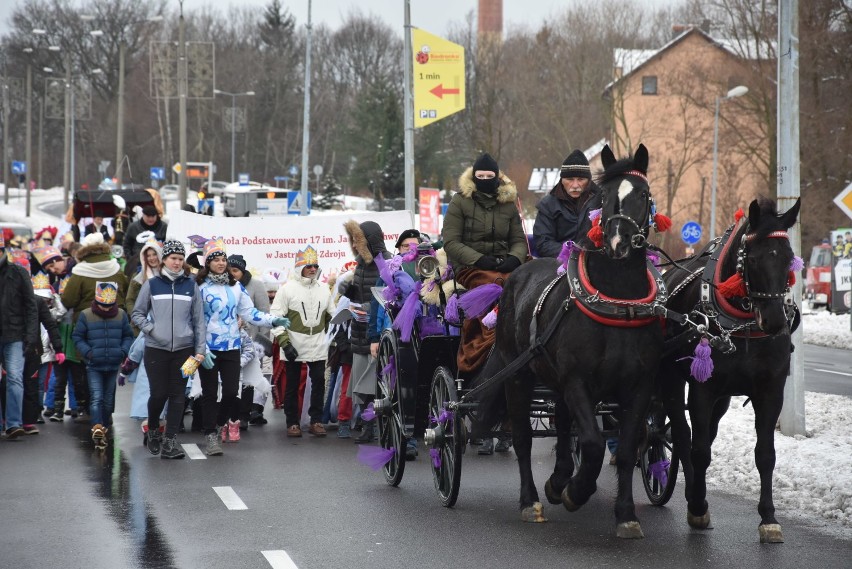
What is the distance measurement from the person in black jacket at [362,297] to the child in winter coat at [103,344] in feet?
8.00

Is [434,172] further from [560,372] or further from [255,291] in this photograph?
[560,372]

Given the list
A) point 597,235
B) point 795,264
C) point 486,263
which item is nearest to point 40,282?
point 486,263

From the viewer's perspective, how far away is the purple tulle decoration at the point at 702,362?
26.0ft

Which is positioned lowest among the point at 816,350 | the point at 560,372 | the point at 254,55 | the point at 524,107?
the point at 816,350

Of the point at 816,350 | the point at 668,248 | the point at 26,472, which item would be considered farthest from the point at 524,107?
the point at 26,472

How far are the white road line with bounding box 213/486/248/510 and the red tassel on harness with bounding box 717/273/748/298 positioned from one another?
3676mm

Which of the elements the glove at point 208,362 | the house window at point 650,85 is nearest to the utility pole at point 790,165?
the glove at point 208,362

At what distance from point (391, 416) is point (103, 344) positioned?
4.43 metres

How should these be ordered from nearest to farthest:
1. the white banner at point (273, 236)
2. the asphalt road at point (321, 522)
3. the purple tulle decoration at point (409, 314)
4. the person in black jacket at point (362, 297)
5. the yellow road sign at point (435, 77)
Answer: the asphalt road at point (321, 522) < the purple tulle decoration at point (409, 314) < the person in black jacket at point (362, 297) < the white banner at point (273, 236) < the yellow road sign at point (435, 77)

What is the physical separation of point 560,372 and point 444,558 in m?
1.34

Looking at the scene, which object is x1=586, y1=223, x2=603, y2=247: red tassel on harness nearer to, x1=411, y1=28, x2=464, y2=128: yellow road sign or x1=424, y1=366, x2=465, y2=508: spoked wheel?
x1=424, y1=366, x2=465, y2=508: spoked wheel

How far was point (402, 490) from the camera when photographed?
1027cm

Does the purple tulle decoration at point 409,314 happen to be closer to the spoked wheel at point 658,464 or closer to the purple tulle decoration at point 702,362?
the spoked wheel at point 658,464

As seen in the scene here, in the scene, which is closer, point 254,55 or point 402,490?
point 402,490
